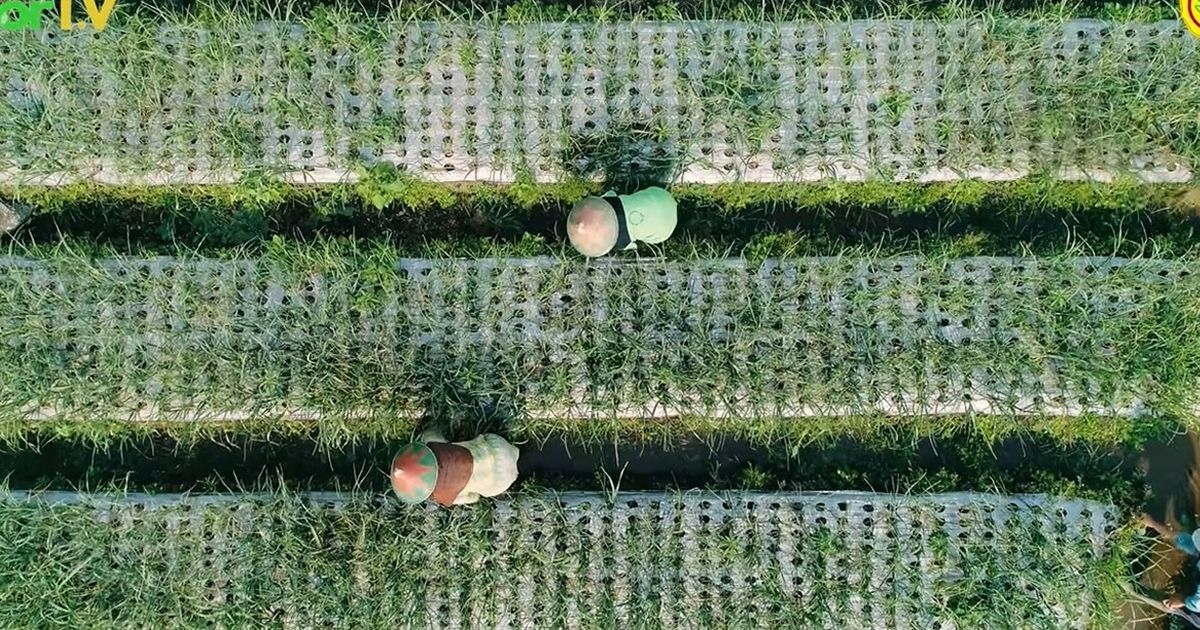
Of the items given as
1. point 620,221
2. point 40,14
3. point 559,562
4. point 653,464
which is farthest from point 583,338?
point 40,14

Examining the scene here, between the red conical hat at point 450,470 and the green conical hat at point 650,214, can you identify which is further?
the green conical hat at point 650,214

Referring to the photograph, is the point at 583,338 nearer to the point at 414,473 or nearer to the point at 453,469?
the point at 453,469

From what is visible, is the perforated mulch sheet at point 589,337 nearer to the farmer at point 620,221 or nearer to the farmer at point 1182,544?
the farmer at point 620,221

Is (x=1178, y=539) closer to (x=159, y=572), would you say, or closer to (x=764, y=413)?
(x=764, y=413)

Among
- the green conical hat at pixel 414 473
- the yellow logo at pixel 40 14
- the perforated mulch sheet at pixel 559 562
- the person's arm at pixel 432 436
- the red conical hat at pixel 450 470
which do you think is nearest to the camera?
the green conical hat at pixel 414 473

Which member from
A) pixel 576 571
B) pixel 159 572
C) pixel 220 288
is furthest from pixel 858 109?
pixel 159 572

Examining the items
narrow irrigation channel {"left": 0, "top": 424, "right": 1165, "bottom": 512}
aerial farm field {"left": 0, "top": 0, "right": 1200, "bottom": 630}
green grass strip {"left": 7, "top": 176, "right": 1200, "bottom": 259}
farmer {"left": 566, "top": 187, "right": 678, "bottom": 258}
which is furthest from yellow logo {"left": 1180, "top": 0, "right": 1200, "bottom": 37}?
farmer {"left": 566, "top": 187, "right": 678, "bottom": 258}

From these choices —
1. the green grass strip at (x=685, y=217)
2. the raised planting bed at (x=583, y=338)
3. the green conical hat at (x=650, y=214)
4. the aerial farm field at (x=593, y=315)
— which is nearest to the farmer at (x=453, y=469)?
the aerial farm field at (x=593, y=315)

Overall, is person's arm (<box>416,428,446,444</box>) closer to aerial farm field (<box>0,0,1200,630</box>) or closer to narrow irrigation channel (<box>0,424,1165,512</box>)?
aerial farm field (<box>0,0,1200,630</box>)
